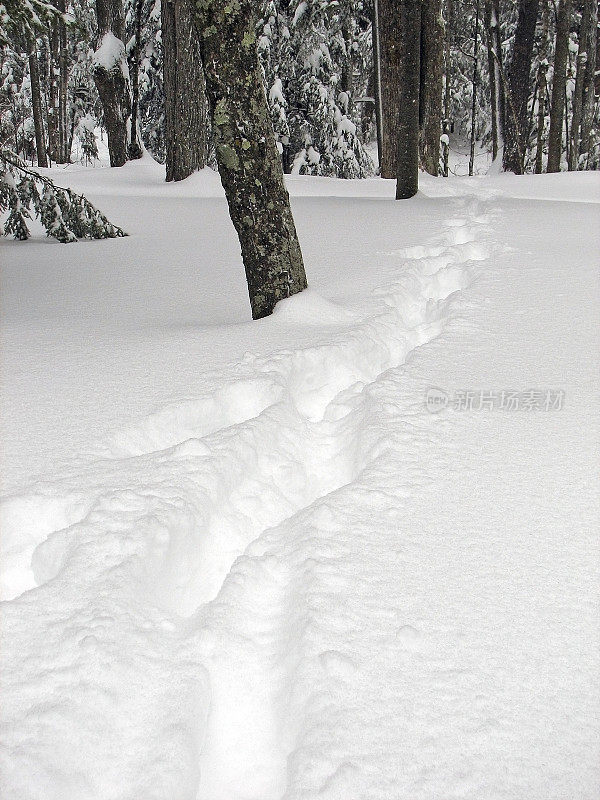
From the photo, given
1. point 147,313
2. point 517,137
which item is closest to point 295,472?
point 147,313

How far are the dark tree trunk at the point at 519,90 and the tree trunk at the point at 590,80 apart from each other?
199 centimetres

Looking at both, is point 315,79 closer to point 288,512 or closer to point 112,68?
point 112,68

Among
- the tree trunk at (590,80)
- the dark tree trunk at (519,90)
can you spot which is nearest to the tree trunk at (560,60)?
the dark tree trunk at (519,90)

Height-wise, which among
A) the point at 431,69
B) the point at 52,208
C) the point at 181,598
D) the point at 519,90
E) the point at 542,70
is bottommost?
the point at 181,598

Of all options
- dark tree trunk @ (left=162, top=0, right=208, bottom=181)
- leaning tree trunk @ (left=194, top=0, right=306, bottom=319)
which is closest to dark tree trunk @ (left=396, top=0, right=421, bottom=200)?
dark tree trunk @ (left=162, top=0, right=208, bottom=181)

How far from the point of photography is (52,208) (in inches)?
283

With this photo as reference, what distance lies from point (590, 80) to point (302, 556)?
1767cm

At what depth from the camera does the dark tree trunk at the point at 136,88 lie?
14609 mm

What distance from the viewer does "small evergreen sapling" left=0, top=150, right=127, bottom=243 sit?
22.8 feet

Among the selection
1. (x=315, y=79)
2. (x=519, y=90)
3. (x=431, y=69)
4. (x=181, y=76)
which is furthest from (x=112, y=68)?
(x=519, y=90)

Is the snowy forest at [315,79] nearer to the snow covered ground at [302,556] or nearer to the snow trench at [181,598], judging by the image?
the snow covered ground at [302,556]

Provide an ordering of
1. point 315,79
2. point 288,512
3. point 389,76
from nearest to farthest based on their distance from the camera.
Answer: point 288,512, point 389,76, point 315,79

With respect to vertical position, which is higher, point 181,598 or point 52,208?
point 52,208

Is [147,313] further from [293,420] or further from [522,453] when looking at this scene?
[522,453]
